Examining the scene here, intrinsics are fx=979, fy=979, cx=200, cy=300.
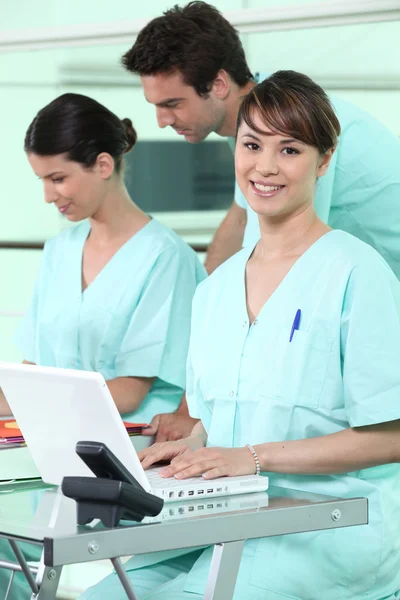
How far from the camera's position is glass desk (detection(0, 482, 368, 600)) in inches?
42.4

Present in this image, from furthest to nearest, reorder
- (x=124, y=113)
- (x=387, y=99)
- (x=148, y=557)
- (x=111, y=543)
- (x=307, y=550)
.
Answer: (x=124, y=113), (x=387, y=99), (x=148, y=557), (x=307, y=550), (x=111, y=543)

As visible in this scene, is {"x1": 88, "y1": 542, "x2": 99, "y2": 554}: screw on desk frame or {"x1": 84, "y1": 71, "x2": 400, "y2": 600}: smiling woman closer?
{"x1": 88, "y1": 542, "x2": 99, "y2": 554}: screw on desk frame

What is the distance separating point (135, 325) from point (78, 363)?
0.19 m

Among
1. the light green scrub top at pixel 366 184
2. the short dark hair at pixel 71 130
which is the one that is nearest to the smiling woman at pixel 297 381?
the light green scrub top at pixel 366 184

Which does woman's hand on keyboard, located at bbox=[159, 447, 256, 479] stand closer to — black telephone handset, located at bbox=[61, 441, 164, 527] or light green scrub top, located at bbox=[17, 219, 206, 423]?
black telephone handset, located at bbox=[61, 441, 164, 527]

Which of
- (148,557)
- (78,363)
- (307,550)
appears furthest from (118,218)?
(307,550)

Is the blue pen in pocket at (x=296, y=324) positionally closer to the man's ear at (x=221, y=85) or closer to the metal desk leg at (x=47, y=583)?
the metal desk leg at (x=47, y=583)

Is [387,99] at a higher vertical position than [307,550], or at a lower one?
higher

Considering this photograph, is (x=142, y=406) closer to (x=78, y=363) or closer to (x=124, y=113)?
(x=78, y=363)

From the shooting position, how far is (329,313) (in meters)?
1.47

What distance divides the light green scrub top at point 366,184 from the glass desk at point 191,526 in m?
0.75

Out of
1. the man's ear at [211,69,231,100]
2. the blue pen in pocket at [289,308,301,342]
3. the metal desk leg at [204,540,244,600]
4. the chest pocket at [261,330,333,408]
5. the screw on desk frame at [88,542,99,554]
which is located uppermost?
the man's ear at [211,69,231,100]

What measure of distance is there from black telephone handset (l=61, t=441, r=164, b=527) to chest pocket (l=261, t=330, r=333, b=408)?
0.41 metres

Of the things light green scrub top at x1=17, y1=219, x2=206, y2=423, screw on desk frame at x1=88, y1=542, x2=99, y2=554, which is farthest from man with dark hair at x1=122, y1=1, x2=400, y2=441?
Result: screw on desk frame at x1=88, y1=542, x2=99, y2=554
